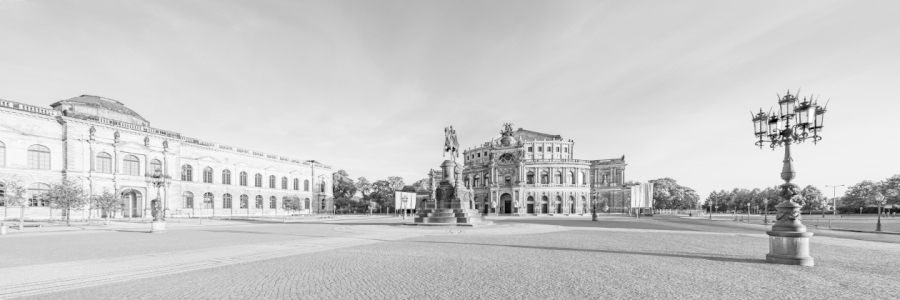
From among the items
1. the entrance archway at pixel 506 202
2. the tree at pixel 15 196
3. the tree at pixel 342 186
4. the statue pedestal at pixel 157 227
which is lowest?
the entrance archway at pixel 506 202

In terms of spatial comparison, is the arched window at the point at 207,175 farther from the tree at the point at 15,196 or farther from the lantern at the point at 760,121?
the lantern at the point at 760,121

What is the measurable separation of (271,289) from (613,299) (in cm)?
638

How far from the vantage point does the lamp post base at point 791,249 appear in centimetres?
1056

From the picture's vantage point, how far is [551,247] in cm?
1511

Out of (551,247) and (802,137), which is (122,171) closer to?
(551,247)

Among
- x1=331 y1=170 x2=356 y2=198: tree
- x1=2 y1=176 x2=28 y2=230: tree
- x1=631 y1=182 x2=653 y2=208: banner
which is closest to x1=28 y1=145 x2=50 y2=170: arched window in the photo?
x1=2 y1=176 x2=28 y2=230: tree

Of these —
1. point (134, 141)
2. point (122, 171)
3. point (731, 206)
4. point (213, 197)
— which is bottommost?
point (731, 206)

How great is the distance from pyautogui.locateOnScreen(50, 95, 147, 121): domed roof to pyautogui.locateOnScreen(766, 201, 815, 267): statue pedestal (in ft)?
230

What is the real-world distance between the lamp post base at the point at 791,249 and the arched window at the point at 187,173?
225 ft

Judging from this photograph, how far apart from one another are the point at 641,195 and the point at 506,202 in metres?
38.4

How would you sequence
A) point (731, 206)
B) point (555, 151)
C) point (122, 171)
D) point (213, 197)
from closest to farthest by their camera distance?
1. point (122, 171)
2. point (213, 197)
3. point (555, 151)
4. point (731, 206)

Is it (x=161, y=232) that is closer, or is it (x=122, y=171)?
(x=161, y=232)

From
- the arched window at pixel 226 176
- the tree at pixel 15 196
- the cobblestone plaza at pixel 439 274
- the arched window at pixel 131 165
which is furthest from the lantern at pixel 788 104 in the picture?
the arched window at pixel 226 176

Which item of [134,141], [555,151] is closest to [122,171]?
[134,141]
